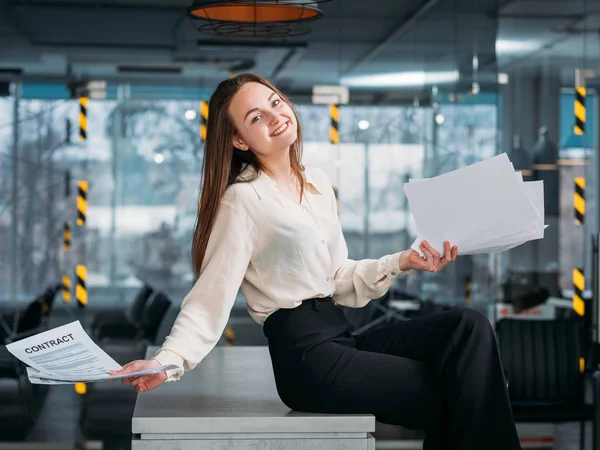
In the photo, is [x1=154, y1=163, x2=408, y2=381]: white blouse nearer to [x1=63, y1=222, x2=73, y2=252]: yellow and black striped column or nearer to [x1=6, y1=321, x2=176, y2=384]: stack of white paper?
[x1=6, y1=321, x2=176, y2=384]: stack of white paper

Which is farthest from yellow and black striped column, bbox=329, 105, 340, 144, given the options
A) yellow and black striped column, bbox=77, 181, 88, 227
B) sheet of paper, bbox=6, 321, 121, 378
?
sheet of paper, bbox=6, 321, 121, 378

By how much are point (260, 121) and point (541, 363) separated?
9.36 feet

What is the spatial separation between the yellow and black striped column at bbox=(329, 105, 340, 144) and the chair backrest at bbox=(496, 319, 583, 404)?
8.19 feet

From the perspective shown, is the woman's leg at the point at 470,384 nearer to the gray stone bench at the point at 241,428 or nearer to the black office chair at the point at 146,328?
the gray stone bench at the point at 241,428

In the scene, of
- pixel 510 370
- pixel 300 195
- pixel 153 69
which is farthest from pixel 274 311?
pixel 153 69

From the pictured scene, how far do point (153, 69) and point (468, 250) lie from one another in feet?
16.5

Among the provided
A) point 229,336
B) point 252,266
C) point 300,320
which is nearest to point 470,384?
point 300,320

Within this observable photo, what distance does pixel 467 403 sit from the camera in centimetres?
255

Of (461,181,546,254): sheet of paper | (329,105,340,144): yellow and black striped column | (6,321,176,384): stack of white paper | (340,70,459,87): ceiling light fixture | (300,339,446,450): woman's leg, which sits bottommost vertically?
(300,339,446,450): woman's leg

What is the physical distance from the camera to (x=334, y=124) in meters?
7.43

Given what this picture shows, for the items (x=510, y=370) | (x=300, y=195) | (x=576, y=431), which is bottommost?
(x=576, y=431)

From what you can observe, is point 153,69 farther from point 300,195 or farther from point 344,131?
point 300,195

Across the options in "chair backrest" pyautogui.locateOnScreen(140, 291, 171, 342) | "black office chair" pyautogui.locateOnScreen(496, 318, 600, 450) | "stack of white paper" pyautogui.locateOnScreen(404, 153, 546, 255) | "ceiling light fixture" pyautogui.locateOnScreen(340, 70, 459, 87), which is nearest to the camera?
"stack of white paper" pyautogui.locateOnScreen(404, 153, 546, 255)

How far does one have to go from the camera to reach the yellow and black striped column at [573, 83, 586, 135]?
7332 mm
